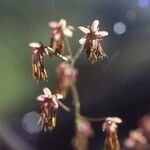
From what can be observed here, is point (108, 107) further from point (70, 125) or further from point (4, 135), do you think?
point (4, 135)

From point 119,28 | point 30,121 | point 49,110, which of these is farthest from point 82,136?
point 119,28

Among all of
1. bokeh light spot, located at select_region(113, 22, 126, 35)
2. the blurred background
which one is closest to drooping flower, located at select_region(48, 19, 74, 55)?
the blurred background

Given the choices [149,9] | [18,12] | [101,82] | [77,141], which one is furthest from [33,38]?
[77,141]

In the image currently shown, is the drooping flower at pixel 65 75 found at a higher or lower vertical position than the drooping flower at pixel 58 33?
lower

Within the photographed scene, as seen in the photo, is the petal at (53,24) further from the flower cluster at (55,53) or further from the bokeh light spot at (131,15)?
the bokeh light spot at (131,15)

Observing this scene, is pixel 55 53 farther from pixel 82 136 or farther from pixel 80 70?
pixel 80 70

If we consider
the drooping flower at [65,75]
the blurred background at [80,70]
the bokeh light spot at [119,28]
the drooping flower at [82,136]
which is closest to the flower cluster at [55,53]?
the drooping flower at [65,75]
